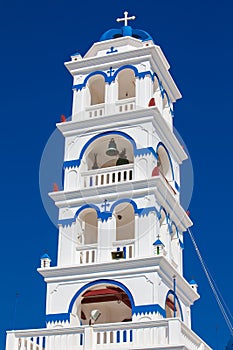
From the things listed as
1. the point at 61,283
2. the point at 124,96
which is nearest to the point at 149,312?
the point at 61,283

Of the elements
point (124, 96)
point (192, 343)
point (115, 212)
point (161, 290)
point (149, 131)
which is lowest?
point (192, 343)

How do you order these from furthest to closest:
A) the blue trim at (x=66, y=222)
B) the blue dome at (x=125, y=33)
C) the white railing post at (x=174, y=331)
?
the blue dome at (x=125, y=33) < the blue trim at (x=66, y=222) < the white railing post at (x=174, y=331)

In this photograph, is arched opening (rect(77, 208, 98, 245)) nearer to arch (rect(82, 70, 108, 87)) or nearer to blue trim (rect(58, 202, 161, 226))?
blue trim (rect(58, 202, 161, 226))

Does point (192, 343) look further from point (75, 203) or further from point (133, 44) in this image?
point (133, 44)

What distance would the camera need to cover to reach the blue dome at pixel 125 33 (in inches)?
1224

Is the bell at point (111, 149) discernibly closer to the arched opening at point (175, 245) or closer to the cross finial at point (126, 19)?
the arched opening at point (175, 245)

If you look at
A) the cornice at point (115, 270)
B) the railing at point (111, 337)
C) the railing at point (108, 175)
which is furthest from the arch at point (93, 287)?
the railing at point (108, 175)

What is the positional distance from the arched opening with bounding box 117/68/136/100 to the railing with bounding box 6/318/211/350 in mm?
10614

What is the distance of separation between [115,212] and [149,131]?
311 centimetres

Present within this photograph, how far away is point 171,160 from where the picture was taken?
97.8 feet

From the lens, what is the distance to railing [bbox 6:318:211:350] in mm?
23094

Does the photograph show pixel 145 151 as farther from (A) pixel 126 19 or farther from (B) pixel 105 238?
(A) pixel 126 19

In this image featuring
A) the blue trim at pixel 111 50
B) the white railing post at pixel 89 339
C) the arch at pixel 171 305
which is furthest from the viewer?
the blue trim at pixel 111 50

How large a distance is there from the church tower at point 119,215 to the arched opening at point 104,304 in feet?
0.12
